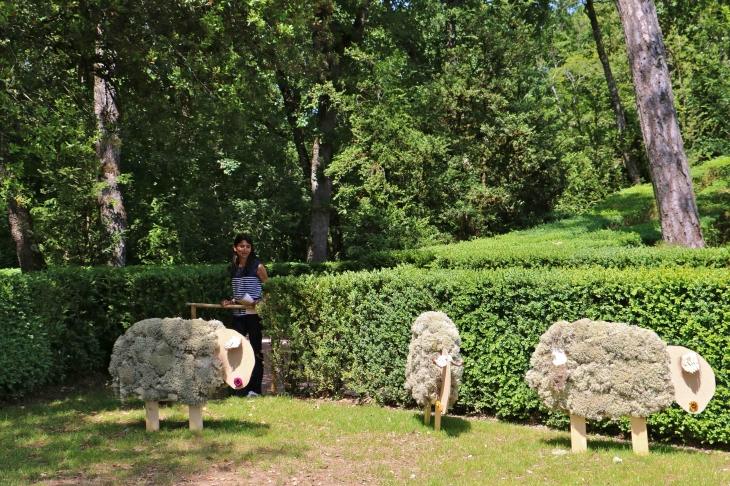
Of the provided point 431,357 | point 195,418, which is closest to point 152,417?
point 195,418

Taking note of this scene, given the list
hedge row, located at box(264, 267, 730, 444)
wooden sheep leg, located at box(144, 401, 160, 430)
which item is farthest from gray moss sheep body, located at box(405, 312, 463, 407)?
wooden sheep leg, located at box(144, 401, 160, 430)

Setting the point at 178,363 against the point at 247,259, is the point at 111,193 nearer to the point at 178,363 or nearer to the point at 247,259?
the point at 247,259

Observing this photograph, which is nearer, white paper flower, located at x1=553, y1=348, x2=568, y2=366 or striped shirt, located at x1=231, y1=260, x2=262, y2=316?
white paper flower, located at x1=553, y1=348, x2=568, y2=366

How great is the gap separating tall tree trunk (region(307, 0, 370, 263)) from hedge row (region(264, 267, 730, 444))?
11702mm

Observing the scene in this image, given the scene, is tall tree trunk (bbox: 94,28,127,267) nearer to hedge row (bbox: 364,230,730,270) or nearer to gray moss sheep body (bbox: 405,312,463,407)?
hedge row (bbox: 364,230,730,270)

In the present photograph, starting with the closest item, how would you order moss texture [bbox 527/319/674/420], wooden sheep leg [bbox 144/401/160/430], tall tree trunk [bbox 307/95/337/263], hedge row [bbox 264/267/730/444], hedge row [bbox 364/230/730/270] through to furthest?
moss texture [bbox 527/319/674/420]
hedge row [bbox 264/267/730/444]
wooden sheep leg [bbox 144/401/160/430]
hedge row [bbox 364/230/730/270]
tall tree trunk [bbox 307/95/337/263]

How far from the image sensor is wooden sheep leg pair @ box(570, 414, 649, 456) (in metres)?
6.33

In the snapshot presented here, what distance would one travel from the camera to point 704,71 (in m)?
28.7

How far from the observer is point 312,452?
6.63 meters

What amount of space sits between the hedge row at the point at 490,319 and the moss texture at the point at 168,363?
2.22 meters

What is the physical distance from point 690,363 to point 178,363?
16.1 feet

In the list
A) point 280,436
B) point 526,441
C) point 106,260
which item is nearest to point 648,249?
point 526,441

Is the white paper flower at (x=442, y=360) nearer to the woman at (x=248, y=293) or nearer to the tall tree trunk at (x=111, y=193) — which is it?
the woman at (x=248, y=293)

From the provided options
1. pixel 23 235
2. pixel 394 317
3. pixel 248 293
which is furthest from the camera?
pixel 23 235
